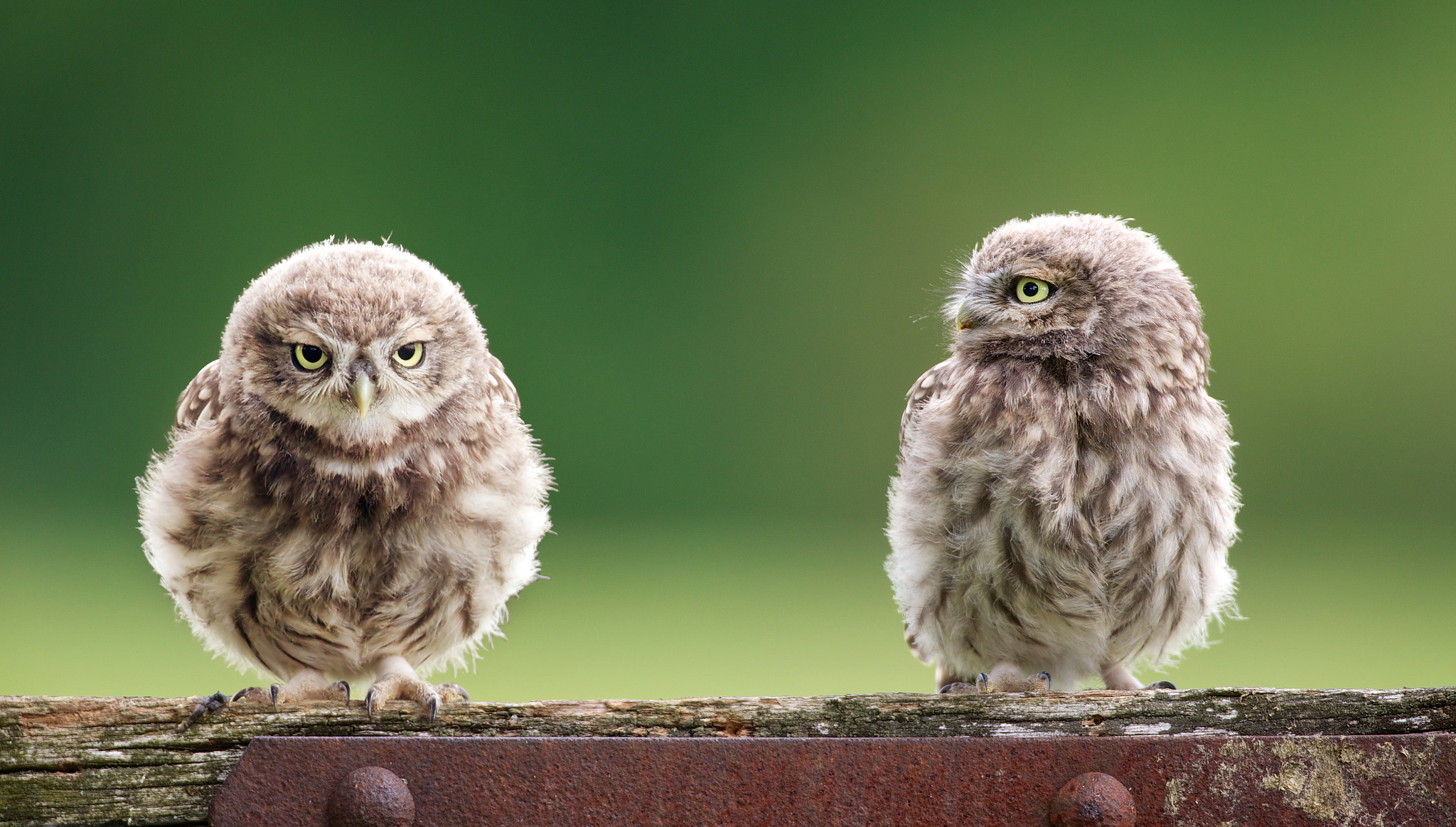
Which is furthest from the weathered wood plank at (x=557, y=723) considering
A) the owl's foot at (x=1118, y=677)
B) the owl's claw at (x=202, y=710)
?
the owl's foot at (x=1118, y=677)

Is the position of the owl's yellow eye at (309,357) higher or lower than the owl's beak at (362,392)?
higher

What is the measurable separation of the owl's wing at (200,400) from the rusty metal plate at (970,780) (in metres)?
1.27

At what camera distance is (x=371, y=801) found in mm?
1326

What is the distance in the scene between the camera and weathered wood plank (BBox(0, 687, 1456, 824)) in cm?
138

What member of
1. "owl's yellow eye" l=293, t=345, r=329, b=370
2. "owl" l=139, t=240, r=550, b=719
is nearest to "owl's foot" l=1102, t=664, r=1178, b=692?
"owl" l=139, t=240, r=550, b=719

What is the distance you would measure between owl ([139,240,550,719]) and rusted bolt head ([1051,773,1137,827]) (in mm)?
1100

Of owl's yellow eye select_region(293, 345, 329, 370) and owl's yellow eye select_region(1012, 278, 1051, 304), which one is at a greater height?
owl's yellow eye select_region(1012, 278, 1051, 304)

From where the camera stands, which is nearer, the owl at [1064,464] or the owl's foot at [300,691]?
the owl's foot at [300,691]

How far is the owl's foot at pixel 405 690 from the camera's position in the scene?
155 cm

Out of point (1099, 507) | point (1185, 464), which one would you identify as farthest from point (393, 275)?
point (1185, 464)

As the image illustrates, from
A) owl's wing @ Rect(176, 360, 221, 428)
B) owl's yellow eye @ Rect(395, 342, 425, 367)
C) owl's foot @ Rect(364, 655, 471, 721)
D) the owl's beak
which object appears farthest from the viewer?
owl's wing @ Rect(176, 360, 221, 428)

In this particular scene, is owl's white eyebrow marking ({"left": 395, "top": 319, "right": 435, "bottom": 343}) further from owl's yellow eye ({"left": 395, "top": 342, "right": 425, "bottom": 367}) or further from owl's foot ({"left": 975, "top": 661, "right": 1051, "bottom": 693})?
owl's foot ({"left": 975, "top": 661, "right": 1051, "bottom": 693})

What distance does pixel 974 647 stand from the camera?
273 centimetres

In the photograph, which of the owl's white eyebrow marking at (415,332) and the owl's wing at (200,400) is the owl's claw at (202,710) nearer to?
the owl's white eyebrow marking at (415,332)
